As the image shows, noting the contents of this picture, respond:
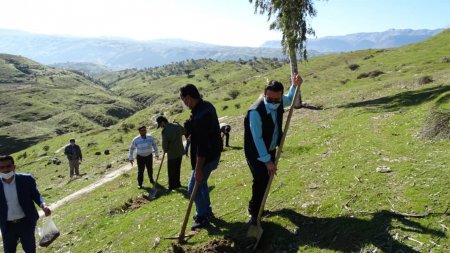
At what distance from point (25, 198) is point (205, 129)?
563 cm

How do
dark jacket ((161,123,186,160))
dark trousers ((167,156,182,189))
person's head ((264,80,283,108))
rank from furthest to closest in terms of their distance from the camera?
dark trousers ((167,156,182,189))
dark jacket ((161,123,186,160))
person's head ((264,80,283,108))

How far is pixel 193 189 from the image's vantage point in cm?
1191

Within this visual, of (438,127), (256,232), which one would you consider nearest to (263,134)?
(256,232)

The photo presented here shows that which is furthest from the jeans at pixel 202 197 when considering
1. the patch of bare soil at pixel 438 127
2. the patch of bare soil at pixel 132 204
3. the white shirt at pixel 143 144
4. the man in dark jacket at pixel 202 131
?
the patch of bare soil at pixel 438 127

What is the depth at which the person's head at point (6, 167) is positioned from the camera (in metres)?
11.4

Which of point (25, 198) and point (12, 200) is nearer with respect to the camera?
point (12, 200)

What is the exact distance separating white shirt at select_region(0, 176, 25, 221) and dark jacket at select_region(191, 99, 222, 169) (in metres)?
5.37

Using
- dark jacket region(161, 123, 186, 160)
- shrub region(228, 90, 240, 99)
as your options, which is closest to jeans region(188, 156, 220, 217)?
dark jacket region(161, 123, 186, 160)

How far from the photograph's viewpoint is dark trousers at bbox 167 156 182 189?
1883cm

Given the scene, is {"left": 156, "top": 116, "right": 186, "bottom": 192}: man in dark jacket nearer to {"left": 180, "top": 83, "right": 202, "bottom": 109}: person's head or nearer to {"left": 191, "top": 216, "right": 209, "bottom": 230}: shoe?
{"left": 191, "top": 216, "right": 209, "bottom": 230}: shoe

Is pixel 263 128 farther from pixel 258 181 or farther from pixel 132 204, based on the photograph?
pixel 132 204

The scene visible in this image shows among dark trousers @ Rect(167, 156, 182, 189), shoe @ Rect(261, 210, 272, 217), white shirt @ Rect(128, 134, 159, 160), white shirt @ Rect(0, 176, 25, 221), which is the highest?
white shirt @ Rect(0, 176, 25, 221)

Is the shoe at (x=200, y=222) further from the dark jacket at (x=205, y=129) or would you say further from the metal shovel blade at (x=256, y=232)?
Answer: the dark jacket at (x=205, y=129)

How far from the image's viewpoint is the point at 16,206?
11664 millimetres
